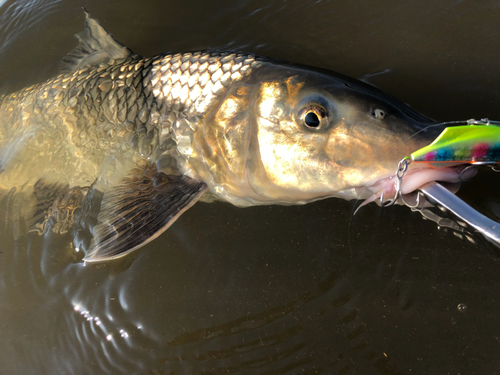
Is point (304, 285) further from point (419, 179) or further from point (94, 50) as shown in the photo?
point (94, 50)

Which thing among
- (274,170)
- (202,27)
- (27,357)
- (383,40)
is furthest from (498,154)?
(202,27)

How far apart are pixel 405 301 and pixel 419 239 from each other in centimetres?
31

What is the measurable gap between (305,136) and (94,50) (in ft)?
6.06

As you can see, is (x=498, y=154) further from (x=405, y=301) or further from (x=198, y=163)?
(x=198, y=163)

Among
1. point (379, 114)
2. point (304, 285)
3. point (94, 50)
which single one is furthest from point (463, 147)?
point (94, 50)

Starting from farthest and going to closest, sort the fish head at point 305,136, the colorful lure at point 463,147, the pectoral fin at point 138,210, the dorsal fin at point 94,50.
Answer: the dorsal fin at point 94,50 < the pectoral fin at point 138,210 < the fish head at point 305,136 < the colorful lure at point 463,147

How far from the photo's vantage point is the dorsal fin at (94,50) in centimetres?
263

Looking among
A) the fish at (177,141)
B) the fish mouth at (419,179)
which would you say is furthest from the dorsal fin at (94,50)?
the fish mouth at (419,179)

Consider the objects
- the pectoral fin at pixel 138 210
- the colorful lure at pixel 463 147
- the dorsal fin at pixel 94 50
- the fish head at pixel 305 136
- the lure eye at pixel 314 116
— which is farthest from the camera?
the dorsal fin at pixel 94 50

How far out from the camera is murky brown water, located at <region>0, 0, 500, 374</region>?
1661mm

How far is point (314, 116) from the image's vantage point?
160cm

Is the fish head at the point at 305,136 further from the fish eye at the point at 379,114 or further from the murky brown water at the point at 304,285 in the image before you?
the murky brown water at the point at 304,285

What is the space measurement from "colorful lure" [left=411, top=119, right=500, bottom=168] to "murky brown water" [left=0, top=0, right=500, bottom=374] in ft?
1.79

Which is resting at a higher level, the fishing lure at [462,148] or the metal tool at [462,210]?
the fishing lure at [462,148]
